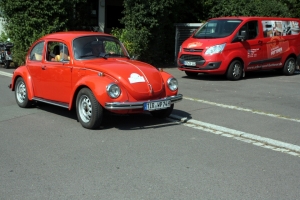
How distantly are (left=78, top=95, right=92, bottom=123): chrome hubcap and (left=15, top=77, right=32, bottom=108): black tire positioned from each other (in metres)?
2.08

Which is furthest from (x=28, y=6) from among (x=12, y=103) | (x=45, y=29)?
(x=12, y=103)

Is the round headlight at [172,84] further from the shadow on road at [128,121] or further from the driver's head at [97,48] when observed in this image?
the driver's head at [97,48]

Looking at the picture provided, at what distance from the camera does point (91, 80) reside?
7.85m

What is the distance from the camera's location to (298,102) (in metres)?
11.1

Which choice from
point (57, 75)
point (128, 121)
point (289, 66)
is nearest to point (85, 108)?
point (128, 121)

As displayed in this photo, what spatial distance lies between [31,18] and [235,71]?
7493mm

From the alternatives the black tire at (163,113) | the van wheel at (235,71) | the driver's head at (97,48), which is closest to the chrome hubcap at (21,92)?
the driver's head at (97,48)

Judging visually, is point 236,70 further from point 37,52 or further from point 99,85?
point 99,85

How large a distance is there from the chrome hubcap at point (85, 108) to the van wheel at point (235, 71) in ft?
Result: 25.1

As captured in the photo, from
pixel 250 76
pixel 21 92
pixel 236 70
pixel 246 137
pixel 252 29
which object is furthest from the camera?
pixel 250 76

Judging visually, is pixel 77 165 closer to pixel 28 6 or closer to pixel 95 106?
pixel 95 106

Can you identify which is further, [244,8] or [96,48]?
[244,8]

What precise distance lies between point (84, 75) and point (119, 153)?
83.2 inches

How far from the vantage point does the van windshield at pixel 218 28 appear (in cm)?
1500
